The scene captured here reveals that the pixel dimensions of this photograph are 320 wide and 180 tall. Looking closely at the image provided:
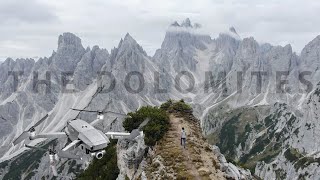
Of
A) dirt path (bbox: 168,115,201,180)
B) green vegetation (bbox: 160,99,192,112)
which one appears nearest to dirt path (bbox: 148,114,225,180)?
dirt path (bbox: 168,115,201,180)

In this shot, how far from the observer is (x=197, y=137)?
59125 mm

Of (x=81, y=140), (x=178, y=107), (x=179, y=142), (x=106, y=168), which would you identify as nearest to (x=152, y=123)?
(x=179, y=142)

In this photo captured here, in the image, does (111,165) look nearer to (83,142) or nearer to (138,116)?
(138,116)

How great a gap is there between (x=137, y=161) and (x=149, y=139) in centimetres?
346

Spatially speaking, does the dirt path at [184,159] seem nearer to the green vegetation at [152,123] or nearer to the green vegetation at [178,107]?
the green vegetation at [152,123]

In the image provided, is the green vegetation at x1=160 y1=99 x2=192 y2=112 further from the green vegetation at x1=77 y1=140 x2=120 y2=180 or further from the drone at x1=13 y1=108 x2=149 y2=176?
the drone at x1=13 y1=108 x2=149 y2=176

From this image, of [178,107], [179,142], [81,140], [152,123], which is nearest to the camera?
[81,140]

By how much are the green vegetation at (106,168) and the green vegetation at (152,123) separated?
6.19m

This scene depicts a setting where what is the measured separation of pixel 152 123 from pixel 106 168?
44.9 feet

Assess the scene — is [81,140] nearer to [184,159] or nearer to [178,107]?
[184,159]

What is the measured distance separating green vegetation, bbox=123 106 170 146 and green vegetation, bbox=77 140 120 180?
6.19 meters

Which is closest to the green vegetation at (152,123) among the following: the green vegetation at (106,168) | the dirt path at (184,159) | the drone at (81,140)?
the dirt path at (184,159)

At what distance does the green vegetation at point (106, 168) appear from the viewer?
63116 mm

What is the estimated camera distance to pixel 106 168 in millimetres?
66875
